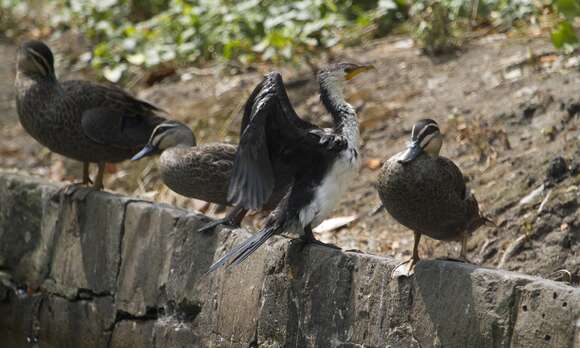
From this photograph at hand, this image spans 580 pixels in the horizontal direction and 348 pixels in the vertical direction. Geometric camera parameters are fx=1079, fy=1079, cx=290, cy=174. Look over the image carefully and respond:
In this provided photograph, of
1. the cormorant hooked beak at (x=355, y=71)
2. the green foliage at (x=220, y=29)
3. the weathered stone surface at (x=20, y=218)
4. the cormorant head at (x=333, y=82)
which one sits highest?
the cormorant head at (x=333, y=82)

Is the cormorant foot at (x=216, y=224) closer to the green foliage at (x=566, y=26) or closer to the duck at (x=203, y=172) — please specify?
the duck at (x=203, y=172)

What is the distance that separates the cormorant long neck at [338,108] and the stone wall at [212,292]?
0.62 metres

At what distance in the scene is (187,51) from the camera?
10055 mm

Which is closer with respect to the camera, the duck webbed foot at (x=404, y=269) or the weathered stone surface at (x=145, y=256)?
the duck webbed foot at (x=404, y=269)

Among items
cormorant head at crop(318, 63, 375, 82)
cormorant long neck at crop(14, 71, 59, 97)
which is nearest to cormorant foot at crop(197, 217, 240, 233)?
cormorant head at crop(318, 63, 375, 82)

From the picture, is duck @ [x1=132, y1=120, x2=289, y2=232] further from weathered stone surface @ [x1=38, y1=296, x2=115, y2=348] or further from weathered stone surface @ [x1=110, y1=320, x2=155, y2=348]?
weathered stone surface @ [x1=38, y1=296, x2=115, y2=348]

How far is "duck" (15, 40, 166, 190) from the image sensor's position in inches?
266

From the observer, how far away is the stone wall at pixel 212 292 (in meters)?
4.29

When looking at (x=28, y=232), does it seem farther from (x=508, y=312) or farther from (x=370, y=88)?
(x=508, y=312)

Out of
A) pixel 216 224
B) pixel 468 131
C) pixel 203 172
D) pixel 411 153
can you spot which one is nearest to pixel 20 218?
pixel 203 172

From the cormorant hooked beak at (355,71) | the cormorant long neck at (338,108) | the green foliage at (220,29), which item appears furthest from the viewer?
the green foliage at (220,29)

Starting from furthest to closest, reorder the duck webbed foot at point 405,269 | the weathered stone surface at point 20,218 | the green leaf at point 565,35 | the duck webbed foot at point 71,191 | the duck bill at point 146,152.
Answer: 1. the green leaf at point 565,35
2. the weathered stone surface at point 20,218
3. the duck bill at point 146,152
4. the duck webbed foot at point 71,191
5. the duck webbed foot at point 405,269

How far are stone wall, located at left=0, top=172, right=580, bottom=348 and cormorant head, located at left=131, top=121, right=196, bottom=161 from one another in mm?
446

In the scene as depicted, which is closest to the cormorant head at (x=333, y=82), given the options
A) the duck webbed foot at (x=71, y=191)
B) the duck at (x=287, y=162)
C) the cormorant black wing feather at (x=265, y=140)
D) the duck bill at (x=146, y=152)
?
the duck at (x=287, y=162)
